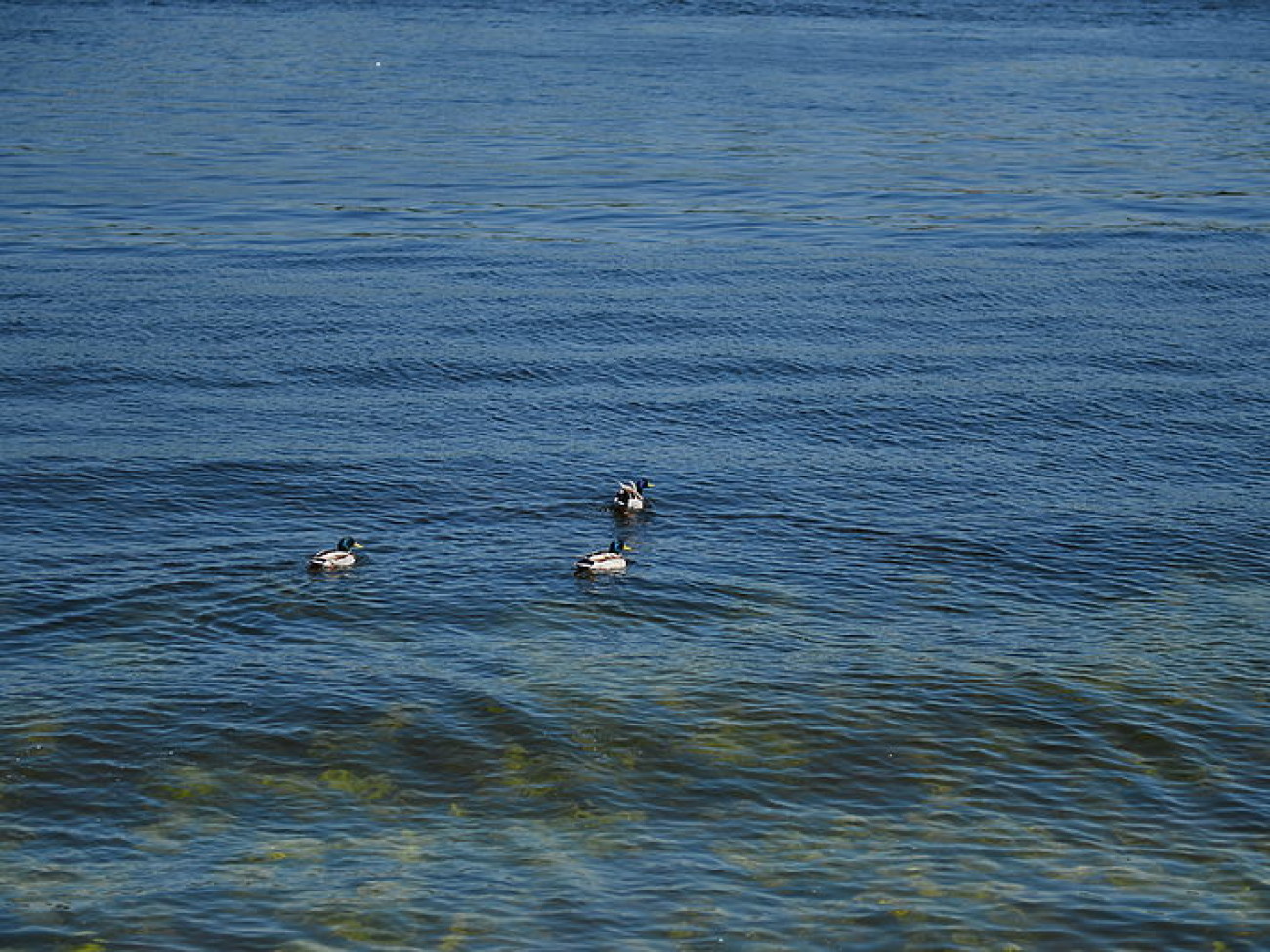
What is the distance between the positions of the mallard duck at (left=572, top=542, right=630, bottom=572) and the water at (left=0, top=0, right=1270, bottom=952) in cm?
58

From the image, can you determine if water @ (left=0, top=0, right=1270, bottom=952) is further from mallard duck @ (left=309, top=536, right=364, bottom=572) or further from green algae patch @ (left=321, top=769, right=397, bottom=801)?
mallard duck @ (left=309, top=536, right=364, bottom=572)

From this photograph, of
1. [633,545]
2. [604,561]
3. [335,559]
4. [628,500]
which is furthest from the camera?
[628,500]

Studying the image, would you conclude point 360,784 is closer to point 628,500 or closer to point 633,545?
point 633,545

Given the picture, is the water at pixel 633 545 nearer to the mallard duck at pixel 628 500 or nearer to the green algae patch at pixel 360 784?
the green algae patch at pixel 360 784

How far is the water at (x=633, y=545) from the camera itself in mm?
30422

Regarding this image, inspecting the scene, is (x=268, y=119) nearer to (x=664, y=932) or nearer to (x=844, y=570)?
(x=844, y=570)

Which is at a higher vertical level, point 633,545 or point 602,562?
point 633,545

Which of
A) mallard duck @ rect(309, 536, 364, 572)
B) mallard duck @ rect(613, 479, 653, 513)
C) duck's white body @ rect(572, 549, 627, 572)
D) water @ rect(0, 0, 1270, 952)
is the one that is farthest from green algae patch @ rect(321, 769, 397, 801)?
mallard duck @ rect(613, 479, 653, 513)

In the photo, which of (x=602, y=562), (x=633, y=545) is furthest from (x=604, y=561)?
(x=633, y=545)

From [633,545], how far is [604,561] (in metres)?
2.56

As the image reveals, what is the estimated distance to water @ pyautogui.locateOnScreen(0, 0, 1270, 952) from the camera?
30.4 m

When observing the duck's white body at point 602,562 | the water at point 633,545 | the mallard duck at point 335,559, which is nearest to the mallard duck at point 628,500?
the water at point 633,545

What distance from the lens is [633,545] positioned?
46.1 m

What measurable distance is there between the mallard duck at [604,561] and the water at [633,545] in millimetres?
578
